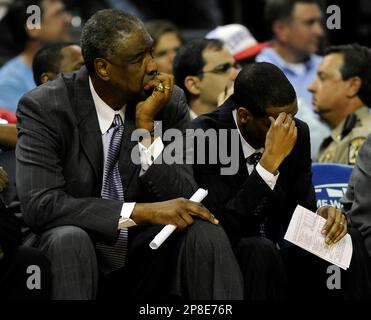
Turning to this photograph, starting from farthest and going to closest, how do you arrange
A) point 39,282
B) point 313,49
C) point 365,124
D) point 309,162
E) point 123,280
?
point 313,49
point 365,124
point 309,162
point 123,280
point 39,282

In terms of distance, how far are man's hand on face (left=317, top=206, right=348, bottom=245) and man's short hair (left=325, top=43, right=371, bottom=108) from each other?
1.72m

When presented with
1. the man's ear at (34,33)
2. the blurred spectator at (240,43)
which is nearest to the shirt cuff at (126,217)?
the blurred spectator at (240,43)

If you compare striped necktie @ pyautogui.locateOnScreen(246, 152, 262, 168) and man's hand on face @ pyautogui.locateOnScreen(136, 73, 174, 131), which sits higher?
man's hand on face @ pyautogui.locateOnScreen(136, 73, 174, 131)

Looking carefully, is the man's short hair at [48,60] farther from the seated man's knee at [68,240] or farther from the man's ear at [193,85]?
the seated man's knee at [68,240]

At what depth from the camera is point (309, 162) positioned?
4.44 metres

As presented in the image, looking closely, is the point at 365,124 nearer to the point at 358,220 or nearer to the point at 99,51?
the point at 358,220

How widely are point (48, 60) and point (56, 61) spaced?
0.05 m

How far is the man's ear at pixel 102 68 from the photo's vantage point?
14.0 ft

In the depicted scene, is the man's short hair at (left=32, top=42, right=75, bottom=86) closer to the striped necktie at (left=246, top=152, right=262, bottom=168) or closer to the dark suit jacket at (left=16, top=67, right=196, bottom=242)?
the dark suit jacket at (left=16, top=67, right=196, bottom=242)

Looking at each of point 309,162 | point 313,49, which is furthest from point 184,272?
point 313,49

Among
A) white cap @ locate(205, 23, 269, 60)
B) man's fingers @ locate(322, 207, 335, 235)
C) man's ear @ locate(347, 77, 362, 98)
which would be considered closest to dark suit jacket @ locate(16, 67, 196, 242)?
man's fingers @ locate(322, 207, 335, 235)

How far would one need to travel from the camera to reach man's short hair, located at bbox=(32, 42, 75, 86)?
5.30m

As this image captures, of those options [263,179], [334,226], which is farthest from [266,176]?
[334,226]

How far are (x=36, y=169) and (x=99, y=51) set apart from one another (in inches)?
22.8
